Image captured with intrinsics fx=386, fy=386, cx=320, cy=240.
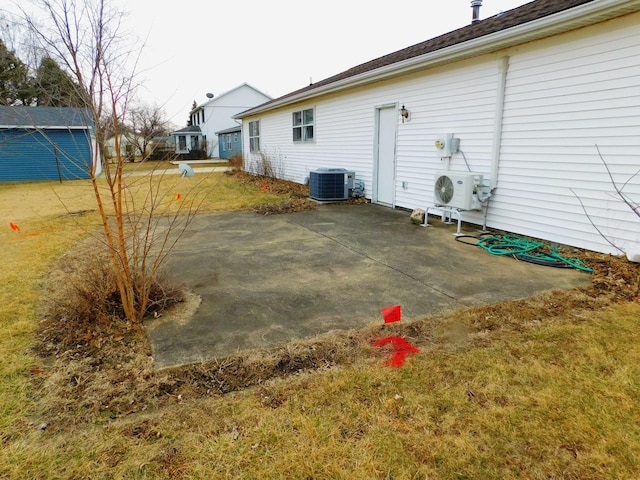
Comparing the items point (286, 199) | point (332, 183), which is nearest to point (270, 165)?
point (286, 199)

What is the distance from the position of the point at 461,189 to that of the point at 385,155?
115 inches

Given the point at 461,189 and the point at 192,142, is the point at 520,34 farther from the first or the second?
the point at 192,142

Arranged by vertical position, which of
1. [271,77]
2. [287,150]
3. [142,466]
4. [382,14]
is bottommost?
[142,466]

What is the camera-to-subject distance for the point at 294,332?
2.90 metres

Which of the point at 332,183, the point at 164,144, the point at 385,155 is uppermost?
the point at 164,144

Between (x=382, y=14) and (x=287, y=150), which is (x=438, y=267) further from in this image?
(x=382, y=14)

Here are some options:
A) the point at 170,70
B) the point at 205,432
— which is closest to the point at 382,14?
the point at 170,70

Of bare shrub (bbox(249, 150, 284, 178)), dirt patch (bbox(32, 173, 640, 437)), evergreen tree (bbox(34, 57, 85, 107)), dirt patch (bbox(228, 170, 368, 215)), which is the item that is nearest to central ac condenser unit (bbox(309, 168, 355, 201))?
dirt patch (bbox(228, 170, 368, 215))

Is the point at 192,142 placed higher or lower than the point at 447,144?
higher

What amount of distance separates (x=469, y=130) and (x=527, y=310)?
12.9 feet

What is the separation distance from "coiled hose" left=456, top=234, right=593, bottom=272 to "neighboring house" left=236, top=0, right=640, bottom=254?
0.33 m

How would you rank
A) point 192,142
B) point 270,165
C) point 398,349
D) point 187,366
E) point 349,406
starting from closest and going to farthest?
point 349,406
point 187,366
point 398,349
point 270,165
point 192,142

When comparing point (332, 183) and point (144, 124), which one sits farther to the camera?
point (332, 183)

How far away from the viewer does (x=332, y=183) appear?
9.17 metres
